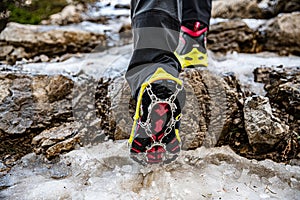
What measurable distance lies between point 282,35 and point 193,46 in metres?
1.91

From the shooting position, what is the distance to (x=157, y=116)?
3.70ft

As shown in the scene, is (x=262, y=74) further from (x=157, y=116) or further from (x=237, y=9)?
(x=237, y=9)

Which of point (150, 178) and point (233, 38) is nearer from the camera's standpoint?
point (150, 178)

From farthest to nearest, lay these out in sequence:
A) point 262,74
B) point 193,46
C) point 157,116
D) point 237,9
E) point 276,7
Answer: point 237,9 → point 276,7 → point 262,74 → point 193,46 → point 157,116

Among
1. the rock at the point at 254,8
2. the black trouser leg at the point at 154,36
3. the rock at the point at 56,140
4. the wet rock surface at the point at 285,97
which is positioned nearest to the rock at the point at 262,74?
the wet rock surface at the point at 285,97

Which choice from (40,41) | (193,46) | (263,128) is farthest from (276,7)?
(40,41)

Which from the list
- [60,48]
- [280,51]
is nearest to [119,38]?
[60,48]

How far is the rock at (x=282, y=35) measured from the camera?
2976mm

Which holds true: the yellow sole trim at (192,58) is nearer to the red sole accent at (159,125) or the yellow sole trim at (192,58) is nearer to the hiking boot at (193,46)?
the hiking boot at (193,46)

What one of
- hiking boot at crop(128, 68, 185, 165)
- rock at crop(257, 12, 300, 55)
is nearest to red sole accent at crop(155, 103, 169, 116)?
hiking boot at crop(128, 68, 185, 165)

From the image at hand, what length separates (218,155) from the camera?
1476 mm

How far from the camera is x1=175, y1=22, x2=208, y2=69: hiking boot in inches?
68.9

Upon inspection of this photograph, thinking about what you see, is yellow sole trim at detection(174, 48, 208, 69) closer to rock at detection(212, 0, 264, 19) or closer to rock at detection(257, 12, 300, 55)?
rock at detection(257, 12, 300, 55)

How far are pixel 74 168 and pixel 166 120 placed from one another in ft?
1.92
